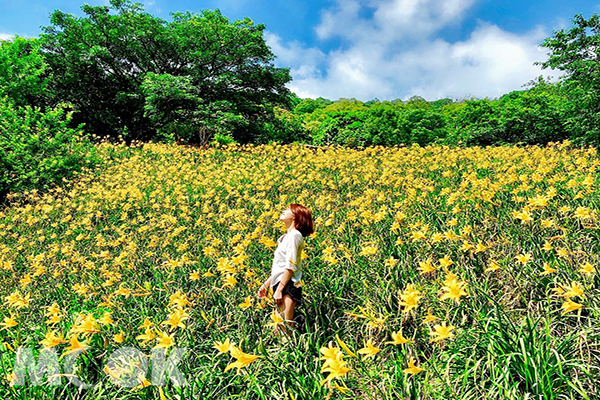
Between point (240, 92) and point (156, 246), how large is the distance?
43.4 feet

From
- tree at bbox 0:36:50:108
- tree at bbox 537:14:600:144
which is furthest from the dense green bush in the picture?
tree at bbox 537:14:600:144

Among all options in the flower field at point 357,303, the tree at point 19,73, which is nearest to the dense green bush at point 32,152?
the flower field at point 357,303

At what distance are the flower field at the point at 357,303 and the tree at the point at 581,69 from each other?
1.70 meters

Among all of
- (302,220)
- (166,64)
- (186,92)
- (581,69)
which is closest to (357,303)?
(302,220)

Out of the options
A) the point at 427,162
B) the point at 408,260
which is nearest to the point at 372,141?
the point at 427,162

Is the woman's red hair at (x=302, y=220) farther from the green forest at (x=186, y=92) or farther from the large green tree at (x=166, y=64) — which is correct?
the large green tree at (x=166, y=64)

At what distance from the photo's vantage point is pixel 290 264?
2.38 metres

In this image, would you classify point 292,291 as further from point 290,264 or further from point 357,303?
point 357,303

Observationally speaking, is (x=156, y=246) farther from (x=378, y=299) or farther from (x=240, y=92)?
(x=240, y=92)

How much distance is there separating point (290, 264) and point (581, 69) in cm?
764

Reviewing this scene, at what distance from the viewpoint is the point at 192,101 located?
14086mm

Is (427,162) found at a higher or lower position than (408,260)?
higher

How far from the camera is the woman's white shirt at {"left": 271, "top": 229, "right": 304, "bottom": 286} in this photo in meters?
2.39

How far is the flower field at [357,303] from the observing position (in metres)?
1.76
